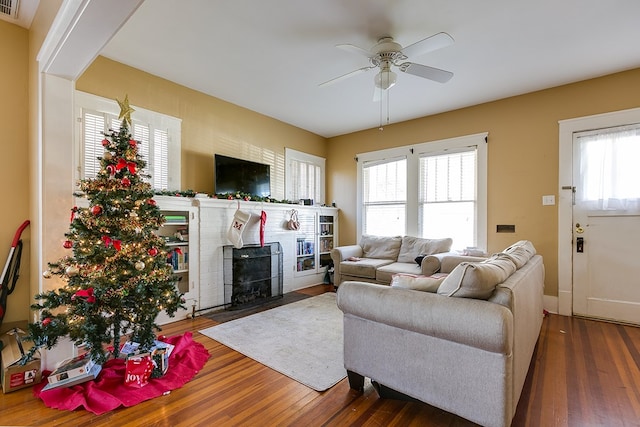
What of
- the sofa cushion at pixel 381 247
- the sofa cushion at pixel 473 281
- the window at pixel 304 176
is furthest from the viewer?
the window at pixel 304 176

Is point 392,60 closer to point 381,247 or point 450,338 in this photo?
point 450,338

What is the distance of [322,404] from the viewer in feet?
6.16

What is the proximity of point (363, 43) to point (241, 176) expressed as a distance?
7.72ft

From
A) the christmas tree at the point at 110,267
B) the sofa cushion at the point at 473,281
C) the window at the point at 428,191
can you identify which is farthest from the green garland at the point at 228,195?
the sofa cushion at the point at 473,281

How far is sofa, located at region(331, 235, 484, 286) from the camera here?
12.7 ft

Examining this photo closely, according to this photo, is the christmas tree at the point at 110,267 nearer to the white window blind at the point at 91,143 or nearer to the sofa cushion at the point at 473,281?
the white window blind at the point at 91,143

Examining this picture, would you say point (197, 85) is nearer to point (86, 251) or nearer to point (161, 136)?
point (161, 136)

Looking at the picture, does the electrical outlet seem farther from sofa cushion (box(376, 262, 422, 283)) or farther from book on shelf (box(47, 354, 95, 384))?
book on shelf (box(47, 354, 95, 384))

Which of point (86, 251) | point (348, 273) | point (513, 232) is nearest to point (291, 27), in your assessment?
point (86, 251)

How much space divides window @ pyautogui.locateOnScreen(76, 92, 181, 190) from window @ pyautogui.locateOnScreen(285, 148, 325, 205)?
6.63 feet

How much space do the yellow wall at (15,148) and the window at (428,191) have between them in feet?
14.9

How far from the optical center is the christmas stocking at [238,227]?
3.83 meters

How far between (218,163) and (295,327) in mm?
2337

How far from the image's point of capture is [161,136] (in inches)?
143
